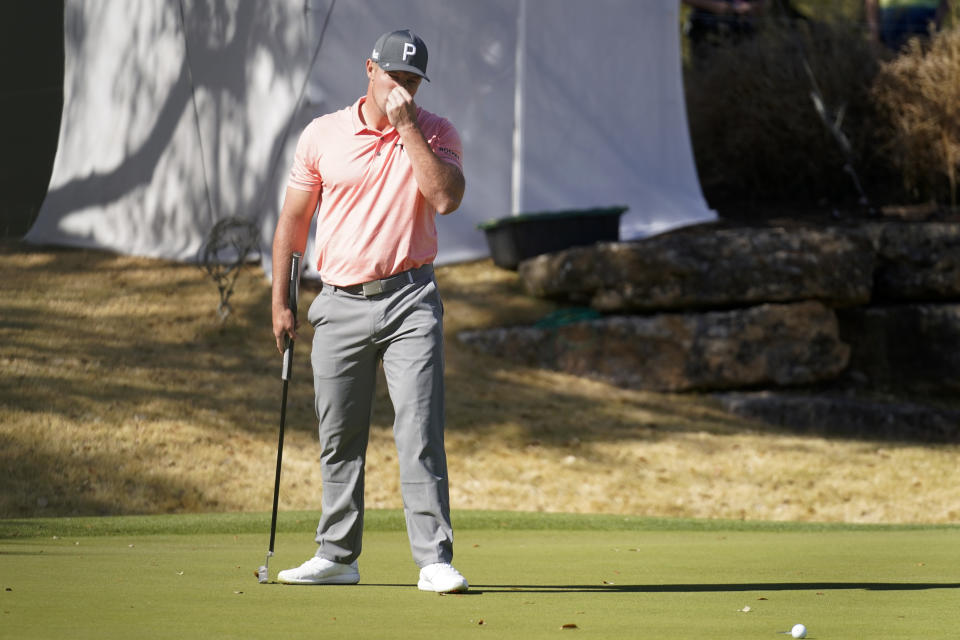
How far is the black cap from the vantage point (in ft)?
13.6

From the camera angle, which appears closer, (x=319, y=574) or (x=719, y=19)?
(x=319, y=574)

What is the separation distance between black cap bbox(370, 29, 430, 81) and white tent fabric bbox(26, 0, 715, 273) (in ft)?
28.2

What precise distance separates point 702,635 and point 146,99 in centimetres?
1213

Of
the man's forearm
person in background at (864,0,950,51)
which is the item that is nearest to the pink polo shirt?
the man's forearm

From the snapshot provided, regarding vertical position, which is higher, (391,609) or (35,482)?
(391,609)

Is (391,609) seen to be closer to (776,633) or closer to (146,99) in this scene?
(776,633)

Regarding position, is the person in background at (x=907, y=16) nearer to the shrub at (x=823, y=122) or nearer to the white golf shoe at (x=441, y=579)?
the shrub at (x=823, y=122)

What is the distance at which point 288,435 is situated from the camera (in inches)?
400

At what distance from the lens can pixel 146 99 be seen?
46.0 ft

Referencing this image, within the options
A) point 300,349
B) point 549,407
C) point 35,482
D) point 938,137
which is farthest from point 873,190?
point 35,482

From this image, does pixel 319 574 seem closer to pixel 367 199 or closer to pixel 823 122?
pixel 367 199

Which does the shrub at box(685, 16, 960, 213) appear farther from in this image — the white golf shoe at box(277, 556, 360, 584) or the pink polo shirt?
the white golf shoe at box(277, 556, 360, 584)

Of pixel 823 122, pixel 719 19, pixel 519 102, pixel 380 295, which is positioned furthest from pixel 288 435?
pixel 719 19

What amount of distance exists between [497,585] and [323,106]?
29.8 ft
